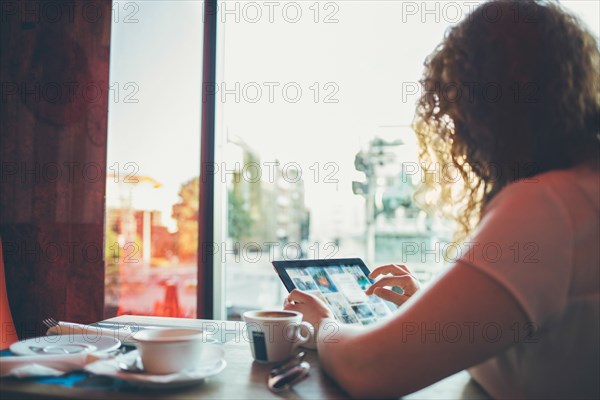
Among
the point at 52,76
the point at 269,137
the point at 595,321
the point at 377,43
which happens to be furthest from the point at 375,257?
the point at 595,321

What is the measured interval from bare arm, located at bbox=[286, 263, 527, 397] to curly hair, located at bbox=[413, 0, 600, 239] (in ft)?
0.91

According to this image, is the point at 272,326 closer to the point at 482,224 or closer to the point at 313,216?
the point at 482,224

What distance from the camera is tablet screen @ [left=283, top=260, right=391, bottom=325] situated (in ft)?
3.99

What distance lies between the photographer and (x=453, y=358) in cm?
73

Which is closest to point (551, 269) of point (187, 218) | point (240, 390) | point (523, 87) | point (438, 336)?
point (438, 336)

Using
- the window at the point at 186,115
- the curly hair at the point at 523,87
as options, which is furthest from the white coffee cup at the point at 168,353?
the window at the point at 186,115

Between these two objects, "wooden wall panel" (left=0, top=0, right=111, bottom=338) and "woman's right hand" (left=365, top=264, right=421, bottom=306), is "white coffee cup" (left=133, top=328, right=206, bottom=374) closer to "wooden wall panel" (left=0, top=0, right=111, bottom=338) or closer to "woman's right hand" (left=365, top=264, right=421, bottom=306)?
"woman's right hand" (left=365, top=264, right=421, bottom=306)

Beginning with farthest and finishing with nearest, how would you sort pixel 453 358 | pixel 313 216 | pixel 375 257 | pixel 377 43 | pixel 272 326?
pixel 313 216
pixel 375 257
pixel 377 43
pixel 272 326
pixel 453 358

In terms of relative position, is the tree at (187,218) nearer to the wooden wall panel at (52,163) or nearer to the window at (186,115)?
the window at (186,115)

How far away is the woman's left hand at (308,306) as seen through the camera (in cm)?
111

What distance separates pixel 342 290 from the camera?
49.7 inches

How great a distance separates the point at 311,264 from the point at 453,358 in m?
0.60

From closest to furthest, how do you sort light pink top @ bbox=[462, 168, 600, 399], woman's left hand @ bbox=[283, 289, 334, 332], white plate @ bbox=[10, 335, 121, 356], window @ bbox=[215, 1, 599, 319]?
1. light pink top @ bbox=[462, 168, 600, 399]
2. white plate @ bbox=[10, 335, 121, 356]
3. woman's left hand @ bbox=[283, 289, 334, 332]
4. window @ bbox=[215, 1, 599, 319]

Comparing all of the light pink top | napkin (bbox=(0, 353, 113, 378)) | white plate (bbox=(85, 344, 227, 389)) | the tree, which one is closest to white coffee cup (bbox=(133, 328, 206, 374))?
white plate (bbox=(85, 344, 227, 389))
